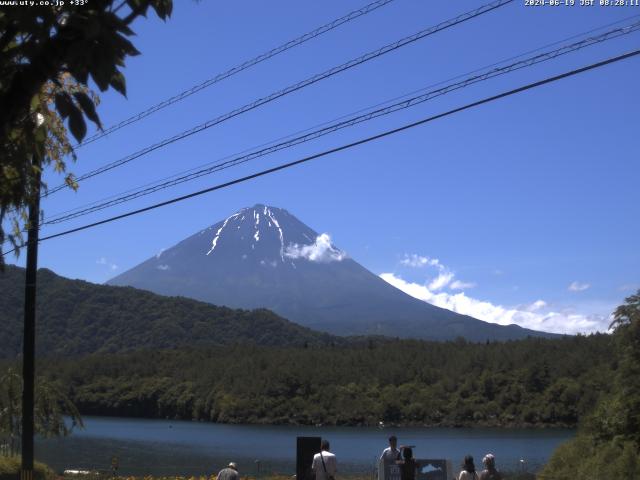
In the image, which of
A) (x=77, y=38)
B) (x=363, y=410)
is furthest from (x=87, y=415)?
(x=77, y=38)

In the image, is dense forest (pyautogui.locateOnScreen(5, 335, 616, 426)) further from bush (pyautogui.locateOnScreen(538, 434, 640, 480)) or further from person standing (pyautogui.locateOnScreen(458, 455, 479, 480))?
person standing (pyautogui.locateOnScreen(458, 455, 479, 480))

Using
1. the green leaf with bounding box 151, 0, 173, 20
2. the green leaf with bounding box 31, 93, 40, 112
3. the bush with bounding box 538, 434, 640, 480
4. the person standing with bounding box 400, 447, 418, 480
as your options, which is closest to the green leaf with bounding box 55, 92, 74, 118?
the green leaf with bounding box 151, 0, 173, 20

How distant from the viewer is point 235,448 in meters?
56.7

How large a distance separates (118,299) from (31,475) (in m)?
172

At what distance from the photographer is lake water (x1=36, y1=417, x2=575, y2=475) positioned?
36.2 m

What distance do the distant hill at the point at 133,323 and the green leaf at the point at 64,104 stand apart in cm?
16206

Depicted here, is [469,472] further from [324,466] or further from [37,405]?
[37,405]

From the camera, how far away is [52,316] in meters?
174

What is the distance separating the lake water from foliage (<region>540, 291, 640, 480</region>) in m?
10.6

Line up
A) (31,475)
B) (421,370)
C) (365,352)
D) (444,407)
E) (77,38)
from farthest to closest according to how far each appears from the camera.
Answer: (365,352), (421,370), (444,407), (31,475), (77,38)

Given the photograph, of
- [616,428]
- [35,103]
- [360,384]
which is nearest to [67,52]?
[35,103]

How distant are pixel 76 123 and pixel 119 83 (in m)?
0.27

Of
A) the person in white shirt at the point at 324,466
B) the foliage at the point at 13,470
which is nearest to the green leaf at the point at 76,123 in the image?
the person in white shirt at the point at 324,466

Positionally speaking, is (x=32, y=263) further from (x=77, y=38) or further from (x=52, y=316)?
(x=52, y=316)
